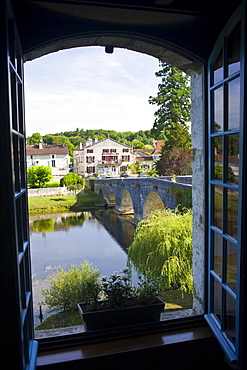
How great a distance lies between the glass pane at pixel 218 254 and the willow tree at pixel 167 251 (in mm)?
3811

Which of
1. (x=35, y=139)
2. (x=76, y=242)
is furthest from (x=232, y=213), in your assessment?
(x=35, y=139)

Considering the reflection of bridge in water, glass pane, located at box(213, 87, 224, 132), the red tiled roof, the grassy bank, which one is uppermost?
the red tiled roof

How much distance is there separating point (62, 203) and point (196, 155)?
57.8 ft

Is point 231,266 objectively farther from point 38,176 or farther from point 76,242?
point 38,176

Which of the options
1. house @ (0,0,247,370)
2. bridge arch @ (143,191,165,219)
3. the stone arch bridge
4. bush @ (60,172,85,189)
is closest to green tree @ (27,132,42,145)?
bush @ (60,172,85,189)

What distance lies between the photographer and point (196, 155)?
2029mm

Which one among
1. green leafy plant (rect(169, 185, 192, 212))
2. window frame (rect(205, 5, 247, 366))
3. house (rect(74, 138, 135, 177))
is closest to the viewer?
window frame (rect(205, 5, 247, 366))

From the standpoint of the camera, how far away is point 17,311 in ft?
3.68

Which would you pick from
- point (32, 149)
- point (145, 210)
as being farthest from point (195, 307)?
point (32, 149)

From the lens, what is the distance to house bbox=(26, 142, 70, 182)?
26266 millimetres

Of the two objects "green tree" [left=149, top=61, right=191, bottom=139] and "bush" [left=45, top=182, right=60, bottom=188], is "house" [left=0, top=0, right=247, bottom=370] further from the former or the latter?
"bush" [left=45, top=182, right=60, bottom=188]

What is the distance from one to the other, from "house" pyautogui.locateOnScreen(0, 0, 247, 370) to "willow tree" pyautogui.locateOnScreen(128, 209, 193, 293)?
3680 mm

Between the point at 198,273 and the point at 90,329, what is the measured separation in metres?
0.70

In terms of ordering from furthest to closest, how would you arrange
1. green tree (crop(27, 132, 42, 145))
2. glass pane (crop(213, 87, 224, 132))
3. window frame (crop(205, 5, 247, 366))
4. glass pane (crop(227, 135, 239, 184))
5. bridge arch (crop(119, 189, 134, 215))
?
green tree (crop(27, 132, 42, 145)), bridge arch (crop(119, 189, 134, 215)), glass pane (crop(213, 87, 224, 132)), glass pane (crop(227, 135, 239, 184)), window frame (crop(205, 5, 247, 366))
